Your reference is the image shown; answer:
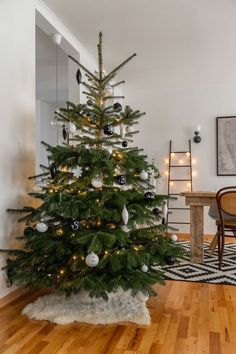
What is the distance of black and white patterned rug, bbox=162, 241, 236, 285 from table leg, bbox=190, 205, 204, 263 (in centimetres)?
11

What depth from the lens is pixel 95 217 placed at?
2.17 m

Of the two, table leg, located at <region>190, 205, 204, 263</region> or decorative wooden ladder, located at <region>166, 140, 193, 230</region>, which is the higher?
decorative wooden ladder, located at <region>166, 140, 193, 230</region>

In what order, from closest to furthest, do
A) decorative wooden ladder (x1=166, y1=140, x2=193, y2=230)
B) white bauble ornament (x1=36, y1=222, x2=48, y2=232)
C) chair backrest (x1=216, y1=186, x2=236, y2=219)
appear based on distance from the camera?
1. white bauble ornament (x1=36, y1=222, x2=48, y2=232)
2. chair backrest (x1=216, y1=186, x2=236, y2=219)
3. decorative wooden ladder (x1=166, y1=140, x2=193, y2=230)

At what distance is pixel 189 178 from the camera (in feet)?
17.8

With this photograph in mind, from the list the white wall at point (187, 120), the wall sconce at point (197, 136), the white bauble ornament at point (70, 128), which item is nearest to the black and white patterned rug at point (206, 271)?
the white bauble ornament at point (70, 128)

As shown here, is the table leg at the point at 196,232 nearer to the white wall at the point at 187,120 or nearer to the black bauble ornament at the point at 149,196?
the black bauble ornament at the point at 149,196

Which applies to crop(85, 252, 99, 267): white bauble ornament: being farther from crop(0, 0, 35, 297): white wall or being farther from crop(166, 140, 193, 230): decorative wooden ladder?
crop(166, 140, 193, 230): decorative wooden ladder

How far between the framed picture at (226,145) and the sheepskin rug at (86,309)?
3454 mm

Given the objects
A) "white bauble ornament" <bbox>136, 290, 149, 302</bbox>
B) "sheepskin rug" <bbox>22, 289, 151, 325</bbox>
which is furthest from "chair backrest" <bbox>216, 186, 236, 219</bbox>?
"white bauble ornament" <bbox>136, 290, 149, 302</bbox>

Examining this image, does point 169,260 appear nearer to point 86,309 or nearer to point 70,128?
point 86,309

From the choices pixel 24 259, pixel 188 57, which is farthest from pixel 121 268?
pixel 188 57

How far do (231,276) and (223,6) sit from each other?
2495 mm

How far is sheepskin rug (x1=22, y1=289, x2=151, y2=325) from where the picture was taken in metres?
2.02

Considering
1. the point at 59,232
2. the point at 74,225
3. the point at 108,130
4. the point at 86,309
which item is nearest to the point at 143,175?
the point at 108,130
